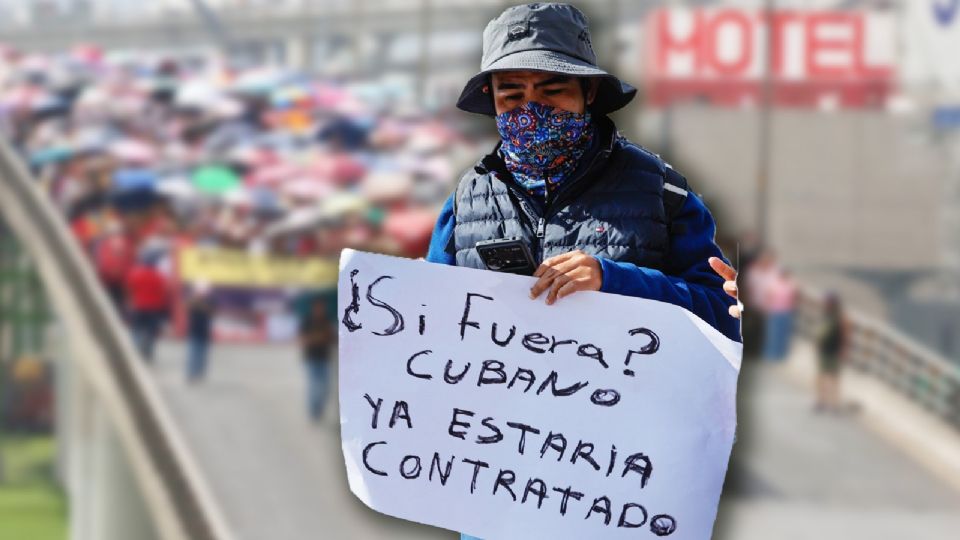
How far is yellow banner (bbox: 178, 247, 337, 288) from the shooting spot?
1469 centimetres

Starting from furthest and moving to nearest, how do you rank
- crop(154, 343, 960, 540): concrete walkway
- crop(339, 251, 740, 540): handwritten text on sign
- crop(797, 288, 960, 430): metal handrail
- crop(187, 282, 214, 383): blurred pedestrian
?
1. crop(797, 288, 960, 430): metal handrail
2. crop(187, 282, 214, 383): blurred pedestrian
3. crop(154, 343, 960, 540): concrete walkway
4. crop(339, 251, 740, 540): handwritten text on sign

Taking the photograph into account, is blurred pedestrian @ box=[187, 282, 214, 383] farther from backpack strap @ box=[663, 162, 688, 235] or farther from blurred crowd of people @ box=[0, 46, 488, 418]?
backpack strap @ box=[663, 162, 688, 235]

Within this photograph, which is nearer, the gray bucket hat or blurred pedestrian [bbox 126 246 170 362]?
the gray bucket hat

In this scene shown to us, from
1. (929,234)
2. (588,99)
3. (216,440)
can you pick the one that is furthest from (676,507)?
(929,234)

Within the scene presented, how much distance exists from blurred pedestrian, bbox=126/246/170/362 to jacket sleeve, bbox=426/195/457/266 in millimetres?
11438

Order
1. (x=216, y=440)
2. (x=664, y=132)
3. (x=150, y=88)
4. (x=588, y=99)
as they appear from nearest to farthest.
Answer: (x=588, y=99), (x=216, y=440), (x=150, y=88), (x=664, y=132)

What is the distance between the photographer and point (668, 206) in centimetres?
222

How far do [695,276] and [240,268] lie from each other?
13000 mm

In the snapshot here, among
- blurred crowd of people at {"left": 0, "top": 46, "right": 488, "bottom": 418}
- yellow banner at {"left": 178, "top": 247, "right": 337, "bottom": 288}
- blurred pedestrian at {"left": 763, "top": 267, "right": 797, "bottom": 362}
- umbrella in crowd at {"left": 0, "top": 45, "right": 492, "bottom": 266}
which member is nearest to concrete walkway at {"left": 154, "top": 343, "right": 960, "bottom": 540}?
blurred crowd of people at {"left": 0, "top": 46, "right": 488, "bottom": 418}

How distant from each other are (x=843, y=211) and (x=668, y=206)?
25070mm

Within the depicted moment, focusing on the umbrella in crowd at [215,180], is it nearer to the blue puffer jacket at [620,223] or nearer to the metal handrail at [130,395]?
the metal handrail at [130,395]

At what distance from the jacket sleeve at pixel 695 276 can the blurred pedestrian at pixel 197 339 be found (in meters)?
11.9

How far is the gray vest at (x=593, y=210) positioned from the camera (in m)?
2.20

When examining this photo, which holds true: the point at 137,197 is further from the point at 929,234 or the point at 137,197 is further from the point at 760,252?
the point at 929,234
